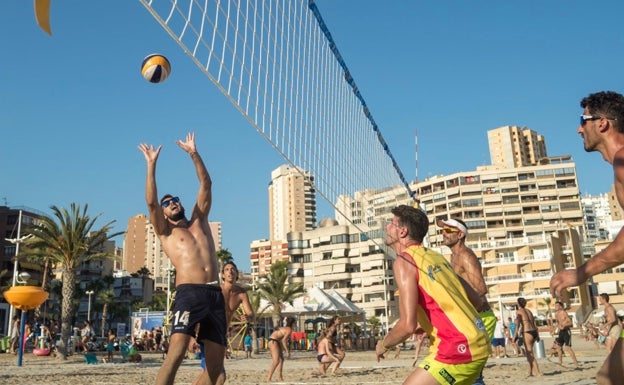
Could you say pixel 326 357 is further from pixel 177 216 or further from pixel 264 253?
pixel 264 253

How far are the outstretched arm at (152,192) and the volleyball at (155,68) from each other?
1.93 meters

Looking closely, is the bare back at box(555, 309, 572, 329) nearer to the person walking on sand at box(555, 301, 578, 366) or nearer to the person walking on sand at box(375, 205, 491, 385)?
the person walking on sand at box(555, 301, 578, 366)

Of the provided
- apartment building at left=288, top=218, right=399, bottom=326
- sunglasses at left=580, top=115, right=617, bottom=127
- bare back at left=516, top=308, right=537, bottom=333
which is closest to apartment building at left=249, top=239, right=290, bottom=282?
apartment building at left=288, top=218, right=399, bottom=326

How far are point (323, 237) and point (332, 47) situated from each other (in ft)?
258

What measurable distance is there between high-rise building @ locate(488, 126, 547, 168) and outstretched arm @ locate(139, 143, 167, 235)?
454 feet

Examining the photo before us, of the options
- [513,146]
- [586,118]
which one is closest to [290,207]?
[513,146]

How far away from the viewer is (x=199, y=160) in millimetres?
5297

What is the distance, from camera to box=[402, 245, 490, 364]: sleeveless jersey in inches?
116

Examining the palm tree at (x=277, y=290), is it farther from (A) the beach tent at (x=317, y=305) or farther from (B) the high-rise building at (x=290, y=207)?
(B) the high-rise building at (x=290, y=207)

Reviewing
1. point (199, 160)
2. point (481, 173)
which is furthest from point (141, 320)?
point (481, 173)

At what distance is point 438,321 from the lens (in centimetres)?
301

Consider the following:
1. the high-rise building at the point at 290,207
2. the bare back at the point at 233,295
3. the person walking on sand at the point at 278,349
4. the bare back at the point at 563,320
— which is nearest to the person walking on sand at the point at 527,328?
the bare back at the point at 563,320

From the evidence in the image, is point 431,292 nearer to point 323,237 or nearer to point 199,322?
point 199,322

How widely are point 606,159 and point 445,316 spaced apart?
4.61ft
